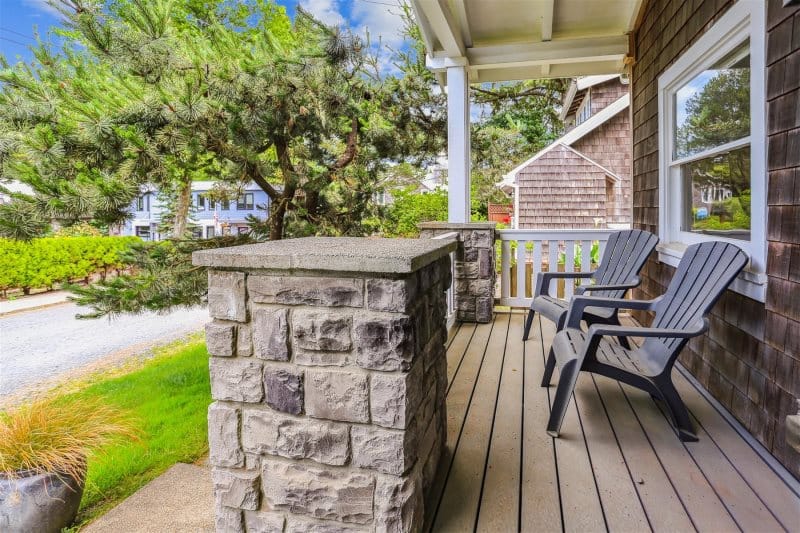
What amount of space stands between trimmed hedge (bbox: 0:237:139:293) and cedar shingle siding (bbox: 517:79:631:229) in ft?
27.0

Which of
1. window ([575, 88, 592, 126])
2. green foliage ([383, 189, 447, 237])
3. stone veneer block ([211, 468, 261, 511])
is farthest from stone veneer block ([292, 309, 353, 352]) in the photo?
window ([575, 88, 592, 126])

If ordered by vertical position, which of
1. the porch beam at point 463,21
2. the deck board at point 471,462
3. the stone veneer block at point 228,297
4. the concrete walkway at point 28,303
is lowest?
the concrete walkway at point 28,303

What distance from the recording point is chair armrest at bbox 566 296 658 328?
2.49 metres

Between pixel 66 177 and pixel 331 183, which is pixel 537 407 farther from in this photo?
pixel 331 183

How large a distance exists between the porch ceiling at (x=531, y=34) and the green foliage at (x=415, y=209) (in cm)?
390

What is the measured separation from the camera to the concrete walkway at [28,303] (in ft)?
27.1

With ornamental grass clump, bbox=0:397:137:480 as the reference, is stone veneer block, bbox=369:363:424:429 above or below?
above

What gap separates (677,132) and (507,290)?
205cm

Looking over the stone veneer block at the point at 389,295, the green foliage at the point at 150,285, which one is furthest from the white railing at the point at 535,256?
the stone veneer block at the point at 389,295

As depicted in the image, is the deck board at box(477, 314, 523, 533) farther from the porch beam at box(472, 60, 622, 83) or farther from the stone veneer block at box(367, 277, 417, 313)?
the porch beam at box(472, 60, 622, 83)

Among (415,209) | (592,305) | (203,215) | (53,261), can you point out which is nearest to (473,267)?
(592,305)

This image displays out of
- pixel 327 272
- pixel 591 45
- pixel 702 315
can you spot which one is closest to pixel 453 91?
pixel 591 45

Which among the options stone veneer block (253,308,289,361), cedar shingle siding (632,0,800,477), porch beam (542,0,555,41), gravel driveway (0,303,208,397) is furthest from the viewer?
gravel driveway (0,303,208,397)

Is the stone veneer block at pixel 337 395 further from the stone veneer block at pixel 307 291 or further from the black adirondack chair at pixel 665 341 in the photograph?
the black adirondack chair at pixel 665 341
